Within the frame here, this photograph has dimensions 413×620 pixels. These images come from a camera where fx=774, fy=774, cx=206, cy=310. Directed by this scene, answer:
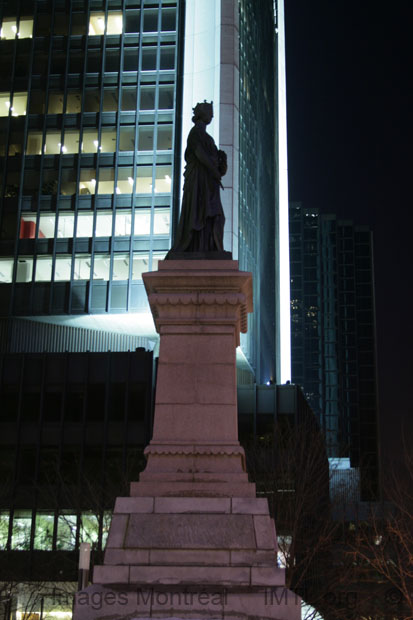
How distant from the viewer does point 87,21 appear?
213 ft

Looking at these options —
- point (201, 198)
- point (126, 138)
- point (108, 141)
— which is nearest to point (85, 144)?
point (108, 141)

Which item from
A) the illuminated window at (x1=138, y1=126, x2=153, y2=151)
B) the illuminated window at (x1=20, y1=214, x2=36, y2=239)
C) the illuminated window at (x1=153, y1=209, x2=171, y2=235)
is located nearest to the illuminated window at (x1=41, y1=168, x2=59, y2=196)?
the illuminated window at (x1=20, y1=214, x2=36, y2=239)

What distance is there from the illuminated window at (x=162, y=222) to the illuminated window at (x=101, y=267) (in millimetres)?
4249

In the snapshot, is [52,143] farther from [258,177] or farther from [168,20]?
[258,177]

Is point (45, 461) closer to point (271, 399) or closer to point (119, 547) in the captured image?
point (271, 399)

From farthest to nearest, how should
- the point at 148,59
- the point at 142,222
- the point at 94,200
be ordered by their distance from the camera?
the point at 148,59 < the point at 94,200 < the point at 142,222

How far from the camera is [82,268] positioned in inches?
2292

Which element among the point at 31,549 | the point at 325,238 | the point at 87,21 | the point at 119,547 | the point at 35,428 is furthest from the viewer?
the point at 325,238

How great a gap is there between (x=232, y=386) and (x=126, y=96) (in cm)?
5225

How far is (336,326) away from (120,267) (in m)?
127

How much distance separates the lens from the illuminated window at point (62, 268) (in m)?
58.5

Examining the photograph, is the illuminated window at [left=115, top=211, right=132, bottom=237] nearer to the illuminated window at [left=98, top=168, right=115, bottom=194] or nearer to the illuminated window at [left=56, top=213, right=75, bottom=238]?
the illuminated window at [left=98, top=168, right=115, bottom=194]

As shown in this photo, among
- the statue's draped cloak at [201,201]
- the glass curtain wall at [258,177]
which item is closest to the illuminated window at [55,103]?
the glass curtain wall at [258,177]

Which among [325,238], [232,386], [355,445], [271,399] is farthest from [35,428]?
[325,238]
